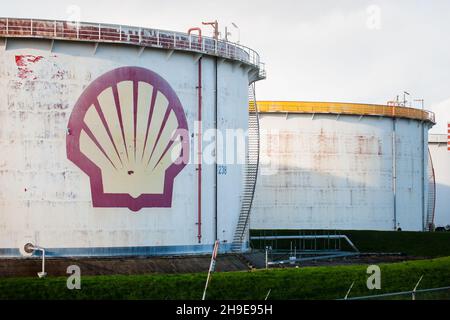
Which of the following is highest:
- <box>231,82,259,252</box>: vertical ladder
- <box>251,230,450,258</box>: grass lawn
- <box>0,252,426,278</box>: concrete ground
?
<box>231,82,259,252</box>: vertical ladder

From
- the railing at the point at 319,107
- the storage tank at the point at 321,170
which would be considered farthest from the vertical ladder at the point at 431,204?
the railing at the point at 319,107

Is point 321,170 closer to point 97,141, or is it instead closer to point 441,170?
point 441,170

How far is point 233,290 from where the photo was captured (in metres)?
32.1

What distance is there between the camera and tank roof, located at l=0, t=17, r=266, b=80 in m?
37.1

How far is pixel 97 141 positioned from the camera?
122 ft

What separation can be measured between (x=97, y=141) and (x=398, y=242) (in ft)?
85.8

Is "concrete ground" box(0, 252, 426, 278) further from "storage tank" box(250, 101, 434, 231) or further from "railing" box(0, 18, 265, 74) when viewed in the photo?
"storage tank" box(250, 101, 434, 231)

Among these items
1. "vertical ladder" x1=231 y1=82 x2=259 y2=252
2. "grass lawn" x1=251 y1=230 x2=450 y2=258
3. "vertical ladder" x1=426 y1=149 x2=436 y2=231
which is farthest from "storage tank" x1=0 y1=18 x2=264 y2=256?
"vertical ladder" x1=426 y1=149 x2=436 y2=231

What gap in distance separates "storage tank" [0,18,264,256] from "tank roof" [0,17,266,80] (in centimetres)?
5

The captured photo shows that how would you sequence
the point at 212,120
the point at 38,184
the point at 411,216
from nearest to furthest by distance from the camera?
the point at 38,184 < the point at 212,120 < the point at 411,216
